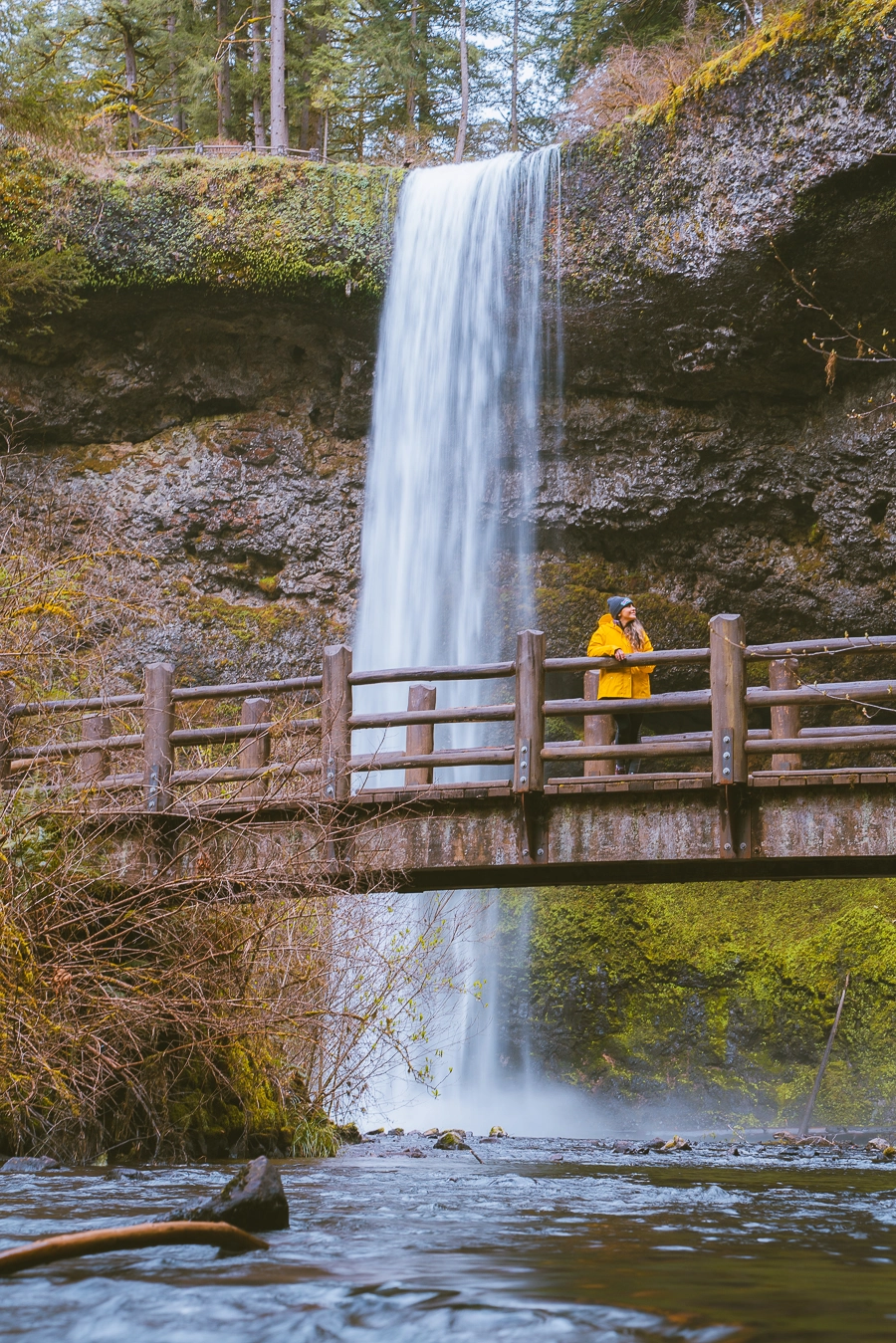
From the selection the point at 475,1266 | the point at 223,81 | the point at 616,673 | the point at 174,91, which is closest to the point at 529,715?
the point at 616,673

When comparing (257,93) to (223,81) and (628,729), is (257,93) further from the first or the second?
(628,729)

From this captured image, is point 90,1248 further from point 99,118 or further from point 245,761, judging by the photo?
point 99,118

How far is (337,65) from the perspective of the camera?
28.1 metres

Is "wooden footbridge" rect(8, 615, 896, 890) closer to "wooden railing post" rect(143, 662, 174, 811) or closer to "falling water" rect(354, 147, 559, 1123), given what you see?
→ "wooden railing post" rect(143, 662, 174, 811)

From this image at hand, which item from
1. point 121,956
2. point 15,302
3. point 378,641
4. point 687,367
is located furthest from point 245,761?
point 15,302

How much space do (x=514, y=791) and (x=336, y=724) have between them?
1511 mm

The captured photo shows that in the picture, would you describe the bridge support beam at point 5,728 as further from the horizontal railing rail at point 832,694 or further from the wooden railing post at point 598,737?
the horizontal railing rail at point 832,694

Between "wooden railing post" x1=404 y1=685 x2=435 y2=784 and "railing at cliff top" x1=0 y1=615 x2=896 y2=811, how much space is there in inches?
0.5

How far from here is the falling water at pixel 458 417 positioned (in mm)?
20844

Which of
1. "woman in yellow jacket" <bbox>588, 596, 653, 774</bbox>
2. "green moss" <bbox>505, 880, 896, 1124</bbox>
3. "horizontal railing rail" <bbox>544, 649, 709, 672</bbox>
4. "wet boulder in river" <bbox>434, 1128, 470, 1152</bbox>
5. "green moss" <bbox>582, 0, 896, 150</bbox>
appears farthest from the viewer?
"green moss" <bbox>505, 880, 896, 1124</bbox>

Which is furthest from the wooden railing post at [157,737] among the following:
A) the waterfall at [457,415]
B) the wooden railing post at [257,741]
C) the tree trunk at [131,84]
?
the tree trunk at [131,84]

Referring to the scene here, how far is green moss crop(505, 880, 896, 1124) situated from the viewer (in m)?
17.2

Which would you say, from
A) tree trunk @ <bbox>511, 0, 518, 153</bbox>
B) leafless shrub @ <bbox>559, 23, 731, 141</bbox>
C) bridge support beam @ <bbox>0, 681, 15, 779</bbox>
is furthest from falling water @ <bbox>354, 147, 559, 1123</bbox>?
tree trunk @ <bbox>511, 0, 518, 153</bbox>

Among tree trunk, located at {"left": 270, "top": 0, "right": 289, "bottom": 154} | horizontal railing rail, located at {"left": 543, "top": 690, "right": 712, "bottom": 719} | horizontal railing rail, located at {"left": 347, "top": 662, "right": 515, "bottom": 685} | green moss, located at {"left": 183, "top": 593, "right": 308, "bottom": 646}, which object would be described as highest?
tree trunk, located at {"left": 270, "top": 0, "right": 289, "bottom": 154}
